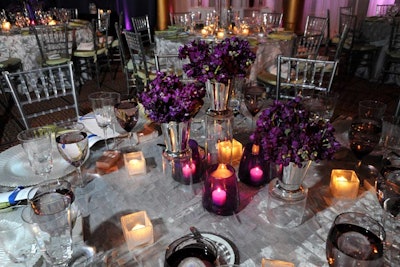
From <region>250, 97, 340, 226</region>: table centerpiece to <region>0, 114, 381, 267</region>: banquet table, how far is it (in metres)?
0.07

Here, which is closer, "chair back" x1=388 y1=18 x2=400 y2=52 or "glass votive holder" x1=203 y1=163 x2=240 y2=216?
"glass votive holder" x1=203 y1=163 x2=240 y2=216

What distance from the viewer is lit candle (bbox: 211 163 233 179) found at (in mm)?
850

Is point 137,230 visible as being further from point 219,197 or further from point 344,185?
point 344,185

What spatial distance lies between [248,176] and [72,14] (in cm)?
572

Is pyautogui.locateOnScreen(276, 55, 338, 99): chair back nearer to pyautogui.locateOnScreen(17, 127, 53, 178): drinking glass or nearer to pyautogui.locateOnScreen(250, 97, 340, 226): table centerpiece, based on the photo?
pyautogui.locateOnScreen(250, 97, 340, 226): table centerpiece

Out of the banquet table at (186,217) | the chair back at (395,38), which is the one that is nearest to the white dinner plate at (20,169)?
the banquet table at (186,217)

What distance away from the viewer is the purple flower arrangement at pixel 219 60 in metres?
1.19

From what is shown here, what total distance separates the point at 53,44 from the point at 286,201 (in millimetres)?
3887

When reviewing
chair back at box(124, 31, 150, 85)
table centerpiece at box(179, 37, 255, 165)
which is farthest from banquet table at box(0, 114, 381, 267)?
chair back at box(124, 31, 150, 85)

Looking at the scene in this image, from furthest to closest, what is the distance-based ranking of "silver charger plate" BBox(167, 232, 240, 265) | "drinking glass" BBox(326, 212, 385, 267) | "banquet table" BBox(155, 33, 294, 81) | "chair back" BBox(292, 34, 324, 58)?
1. "chair back" BBox(292, 34, 324, 58)
2. "banquet table" BBox(155, 33, 294, 81)
3. "silver charger plate" BBox(167, 232, 240, 265)
4. "drinking glass" BBox(326, 212, 385, 267)

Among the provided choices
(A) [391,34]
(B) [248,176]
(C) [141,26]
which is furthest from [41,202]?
(A) [391,34]

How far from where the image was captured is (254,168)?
99 cm

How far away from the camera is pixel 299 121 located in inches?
29.8

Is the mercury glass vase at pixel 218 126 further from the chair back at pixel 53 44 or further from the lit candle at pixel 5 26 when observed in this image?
the lit candle at pixel 5 26
